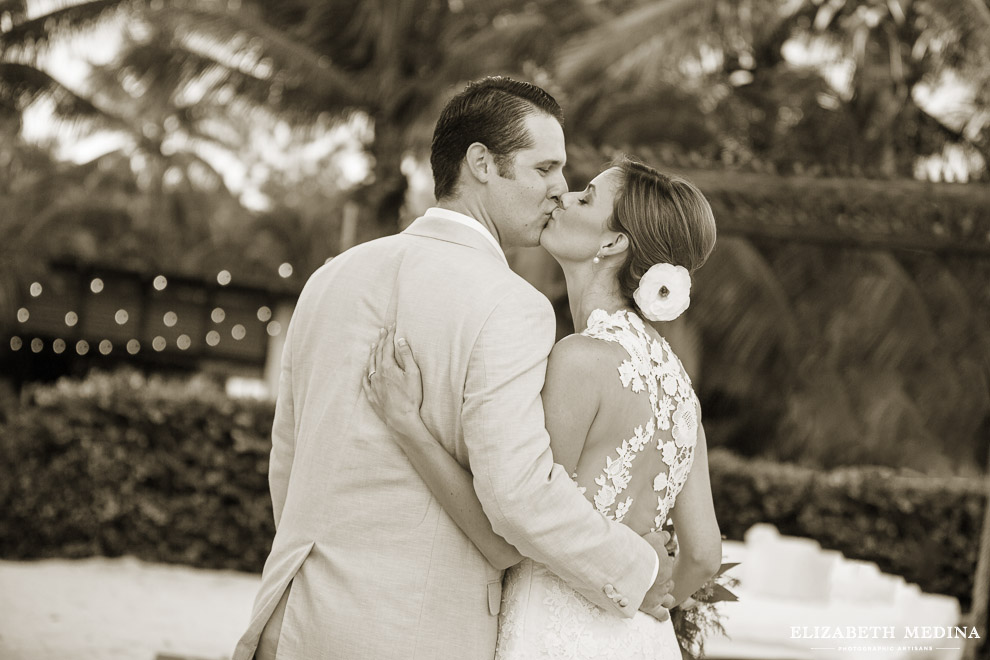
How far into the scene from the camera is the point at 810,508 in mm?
10781

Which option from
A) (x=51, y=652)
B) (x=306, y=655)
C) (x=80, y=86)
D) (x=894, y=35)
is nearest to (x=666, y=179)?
(x=306, y=655)

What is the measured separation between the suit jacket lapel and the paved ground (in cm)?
412

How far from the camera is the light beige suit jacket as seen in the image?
2.38 metres

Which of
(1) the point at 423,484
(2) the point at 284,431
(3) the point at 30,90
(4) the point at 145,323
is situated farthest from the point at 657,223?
(4) the point at 145,323

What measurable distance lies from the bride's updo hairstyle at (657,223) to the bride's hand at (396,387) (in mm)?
683

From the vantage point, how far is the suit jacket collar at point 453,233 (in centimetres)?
266

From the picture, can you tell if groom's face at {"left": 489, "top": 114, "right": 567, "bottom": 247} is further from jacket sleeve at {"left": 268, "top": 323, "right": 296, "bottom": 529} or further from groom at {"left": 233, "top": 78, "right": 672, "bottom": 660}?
jacket sleeve at {"left": 268, "top": 323, "right": 296, "bottom": 529}

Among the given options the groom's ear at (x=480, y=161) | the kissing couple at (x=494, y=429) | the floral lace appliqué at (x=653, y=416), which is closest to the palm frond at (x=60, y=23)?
the kissing couple at (x=494, y=429)

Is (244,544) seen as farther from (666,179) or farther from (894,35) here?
(894,35)

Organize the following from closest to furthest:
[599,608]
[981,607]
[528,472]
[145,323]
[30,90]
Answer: [528,472], [599,608], [981,607], [30,90], [145,323]

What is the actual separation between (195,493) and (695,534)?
817 centimetres

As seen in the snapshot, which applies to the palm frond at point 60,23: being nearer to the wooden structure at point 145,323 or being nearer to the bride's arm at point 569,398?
the wooden structure at point 145,323

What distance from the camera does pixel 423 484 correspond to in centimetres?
248

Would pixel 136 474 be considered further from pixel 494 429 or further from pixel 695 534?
pixel 494 429
